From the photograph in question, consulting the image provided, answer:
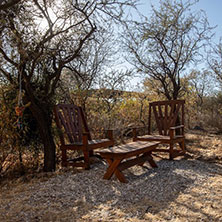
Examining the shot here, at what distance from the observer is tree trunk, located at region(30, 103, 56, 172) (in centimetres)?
408

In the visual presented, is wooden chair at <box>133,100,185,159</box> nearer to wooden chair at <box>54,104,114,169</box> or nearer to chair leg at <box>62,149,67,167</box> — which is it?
wooden chair at <box>54,104,114,169</box>

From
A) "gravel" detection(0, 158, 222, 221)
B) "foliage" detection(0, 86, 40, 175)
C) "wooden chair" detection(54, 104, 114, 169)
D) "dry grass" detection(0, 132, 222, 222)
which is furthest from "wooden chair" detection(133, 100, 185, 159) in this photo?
"foliage" detection(0, 86, 40, 175)

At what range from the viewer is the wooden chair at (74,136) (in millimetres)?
4312

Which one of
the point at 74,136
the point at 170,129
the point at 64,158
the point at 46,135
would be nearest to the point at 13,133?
the point at 46,135

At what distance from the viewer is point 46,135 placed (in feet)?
13.6

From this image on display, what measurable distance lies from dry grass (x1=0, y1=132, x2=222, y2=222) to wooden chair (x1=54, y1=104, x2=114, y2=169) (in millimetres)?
290

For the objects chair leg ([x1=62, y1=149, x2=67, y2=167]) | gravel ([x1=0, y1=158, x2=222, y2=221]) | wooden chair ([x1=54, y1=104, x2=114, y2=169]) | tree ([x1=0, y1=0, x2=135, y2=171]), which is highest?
tree ([x1=0, y1=0, x2=135, y2=171])

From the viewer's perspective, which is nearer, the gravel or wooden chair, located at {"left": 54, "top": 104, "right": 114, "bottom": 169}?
the gravel

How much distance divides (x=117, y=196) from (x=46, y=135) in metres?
1.68

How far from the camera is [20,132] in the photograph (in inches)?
162

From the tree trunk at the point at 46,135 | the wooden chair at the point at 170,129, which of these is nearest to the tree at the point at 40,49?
the tree trunk at the point at 46,135

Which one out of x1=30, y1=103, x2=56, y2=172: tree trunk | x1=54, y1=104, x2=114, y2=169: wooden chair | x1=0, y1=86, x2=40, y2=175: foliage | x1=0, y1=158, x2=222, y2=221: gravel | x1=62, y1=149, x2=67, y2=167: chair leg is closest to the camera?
x1=0, y1=158, x2=222, y2=221: gravel

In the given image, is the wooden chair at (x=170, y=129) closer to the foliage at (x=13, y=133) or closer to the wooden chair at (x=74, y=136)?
the wooden chair at (x=74, y=136)

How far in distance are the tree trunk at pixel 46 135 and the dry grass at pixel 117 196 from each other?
0.22 m
